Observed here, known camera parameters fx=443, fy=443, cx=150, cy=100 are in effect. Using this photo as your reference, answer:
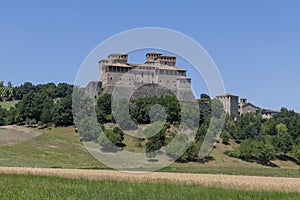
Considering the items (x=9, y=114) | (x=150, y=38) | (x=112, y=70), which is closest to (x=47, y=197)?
(x=150, y=38)

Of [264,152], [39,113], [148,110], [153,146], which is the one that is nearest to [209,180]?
[153,146]

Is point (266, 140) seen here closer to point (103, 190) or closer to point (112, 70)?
point (112, 70)

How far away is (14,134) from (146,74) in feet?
201

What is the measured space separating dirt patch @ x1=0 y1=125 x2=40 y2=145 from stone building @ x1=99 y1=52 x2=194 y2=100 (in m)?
38.1

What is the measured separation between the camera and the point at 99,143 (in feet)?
302

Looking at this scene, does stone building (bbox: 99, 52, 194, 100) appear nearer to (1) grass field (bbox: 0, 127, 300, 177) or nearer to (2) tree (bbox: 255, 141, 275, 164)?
(1) grass field (bbox: 0, 127, 300, 177)

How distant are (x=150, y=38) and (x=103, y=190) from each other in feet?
50.0

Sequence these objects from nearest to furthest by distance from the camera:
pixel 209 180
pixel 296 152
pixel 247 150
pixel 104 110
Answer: pixel 209 180 → pixel 247 150 → pixel 296 152 → pixel 104 110

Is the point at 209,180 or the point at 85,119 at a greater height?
the point at 85,119

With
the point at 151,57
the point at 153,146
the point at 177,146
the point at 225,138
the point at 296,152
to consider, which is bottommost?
the point at 296,152

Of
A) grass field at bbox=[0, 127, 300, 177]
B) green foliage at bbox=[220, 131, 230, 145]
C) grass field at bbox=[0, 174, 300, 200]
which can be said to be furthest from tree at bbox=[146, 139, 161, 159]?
grass field at bbox=[0, 174, 300, 200]

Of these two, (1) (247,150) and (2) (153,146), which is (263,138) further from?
(2) (153,146)

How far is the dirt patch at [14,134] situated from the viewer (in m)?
99.6

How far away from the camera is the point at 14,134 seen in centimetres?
10931
